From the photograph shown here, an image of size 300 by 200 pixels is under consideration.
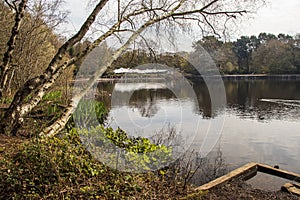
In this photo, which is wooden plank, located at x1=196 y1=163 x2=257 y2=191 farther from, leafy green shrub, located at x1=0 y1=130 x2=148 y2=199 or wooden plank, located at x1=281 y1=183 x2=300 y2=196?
leafy green shrub, located at x1=0 y1=130 x2=148 y2=199

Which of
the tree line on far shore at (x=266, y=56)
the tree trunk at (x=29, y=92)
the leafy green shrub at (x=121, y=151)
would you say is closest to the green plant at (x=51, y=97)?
the tree trunk at (x=29, y=92)

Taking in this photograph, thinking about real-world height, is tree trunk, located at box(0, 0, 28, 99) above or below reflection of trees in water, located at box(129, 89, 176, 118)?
above

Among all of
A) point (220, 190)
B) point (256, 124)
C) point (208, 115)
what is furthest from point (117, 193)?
point (208, 115)

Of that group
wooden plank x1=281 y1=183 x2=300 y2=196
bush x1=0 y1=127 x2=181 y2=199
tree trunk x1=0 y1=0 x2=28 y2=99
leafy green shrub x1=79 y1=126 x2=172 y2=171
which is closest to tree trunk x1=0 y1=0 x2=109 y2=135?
tree trunk x1=0 y1=0 x2=28 y2=99

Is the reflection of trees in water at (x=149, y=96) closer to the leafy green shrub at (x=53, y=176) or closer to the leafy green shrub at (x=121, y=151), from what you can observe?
the leafy green shrub at (x=121, y=151)

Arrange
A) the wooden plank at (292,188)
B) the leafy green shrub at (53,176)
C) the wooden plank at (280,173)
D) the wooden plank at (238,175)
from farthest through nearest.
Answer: the wooden plank at (280,173) < the wooden plank at (292,188) < the wooden plank at (238,175) < the leafy green shrub at (53,176)

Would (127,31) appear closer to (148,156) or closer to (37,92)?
(37,92)

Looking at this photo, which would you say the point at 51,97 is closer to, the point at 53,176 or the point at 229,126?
the point at 229,126

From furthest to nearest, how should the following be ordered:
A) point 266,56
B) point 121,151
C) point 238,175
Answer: point 266,56 → point 238,175 → point 121,151

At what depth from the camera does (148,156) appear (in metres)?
5.10

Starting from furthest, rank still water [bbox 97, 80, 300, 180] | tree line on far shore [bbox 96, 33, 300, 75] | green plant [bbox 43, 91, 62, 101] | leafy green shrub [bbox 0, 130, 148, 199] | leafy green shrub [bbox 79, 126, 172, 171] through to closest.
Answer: tree line on far shore [bbox 96, 33, 300, 75], green plant [bbox 43, 91, 62, 101], still water [bbox 97, 80, 300, 180], leafy green shrub [bbox 79, 126, 172, 171], leafy green shrub [bbox 0, 130, 148, 199]

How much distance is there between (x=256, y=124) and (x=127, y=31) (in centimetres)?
1000

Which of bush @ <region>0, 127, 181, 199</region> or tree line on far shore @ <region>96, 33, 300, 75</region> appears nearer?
bush @ <region>0, 127, 181, 199</region>

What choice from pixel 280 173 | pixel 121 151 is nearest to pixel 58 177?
pixel 121 151
